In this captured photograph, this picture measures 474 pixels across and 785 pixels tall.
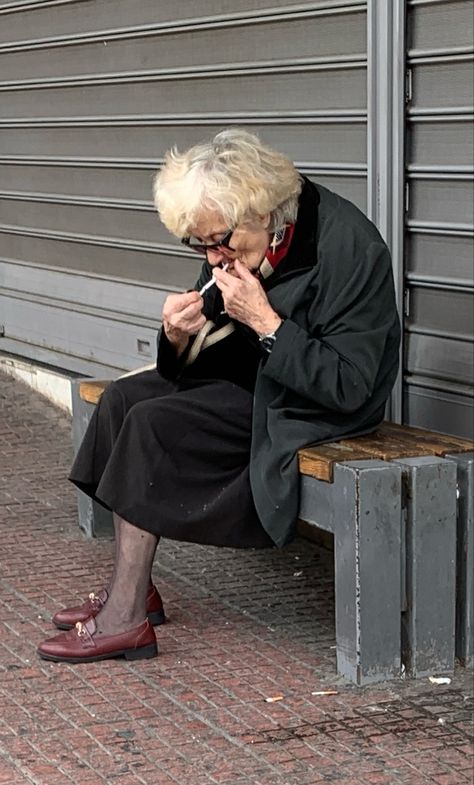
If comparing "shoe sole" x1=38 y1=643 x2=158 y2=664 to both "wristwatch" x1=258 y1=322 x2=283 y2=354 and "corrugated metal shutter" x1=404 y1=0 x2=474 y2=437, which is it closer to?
"wristwatch" x1=258 y1=322 x2=283 y2=354

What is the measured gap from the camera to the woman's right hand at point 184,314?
4.58 m

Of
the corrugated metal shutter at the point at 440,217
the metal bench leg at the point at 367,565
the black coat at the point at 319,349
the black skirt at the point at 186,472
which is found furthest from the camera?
the corrugated metal shutter at the point at 440,217

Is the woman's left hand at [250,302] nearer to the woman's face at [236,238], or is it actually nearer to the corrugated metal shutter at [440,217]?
the woman's face at [236,238]

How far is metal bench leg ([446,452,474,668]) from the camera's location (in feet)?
14.0

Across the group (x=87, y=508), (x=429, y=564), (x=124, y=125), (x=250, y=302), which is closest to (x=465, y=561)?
(x=429, y=564)

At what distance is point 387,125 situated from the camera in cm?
528

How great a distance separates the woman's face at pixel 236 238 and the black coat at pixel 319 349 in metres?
0.08

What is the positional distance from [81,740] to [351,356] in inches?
52.3

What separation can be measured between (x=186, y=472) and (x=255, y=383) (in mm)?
370

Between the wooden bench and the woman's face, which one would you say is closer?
the wooden bench

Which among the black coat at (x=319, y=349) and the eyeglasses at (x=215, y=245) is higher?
the eyeglasses at (x=215, y=245)

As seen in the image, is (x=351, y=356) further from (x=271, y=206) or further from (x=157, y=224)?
(x=157, y=224)

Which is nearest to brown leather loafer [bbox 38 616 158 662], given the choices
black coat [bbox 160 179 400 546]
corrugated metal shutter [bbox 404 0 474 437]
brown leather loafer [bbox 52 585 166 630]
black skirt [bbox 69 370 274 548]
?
brown leather loafer [bbox 52 585 166 630]

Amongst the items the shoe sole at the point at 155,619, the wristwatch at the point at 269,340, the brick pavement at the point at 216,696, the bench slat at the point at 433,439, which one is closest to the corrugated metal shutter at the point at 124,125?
the bench slat at the point at 433,439
